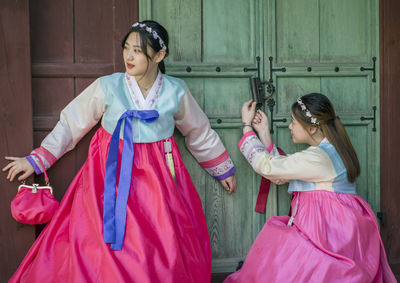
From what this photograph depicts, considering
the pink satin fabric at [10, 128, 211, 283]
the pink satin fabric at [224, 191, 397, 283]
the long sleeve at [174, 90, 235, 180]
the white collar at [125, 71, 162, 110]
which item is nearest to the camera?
the pink satin fabric at [10, 128, 211, 283]

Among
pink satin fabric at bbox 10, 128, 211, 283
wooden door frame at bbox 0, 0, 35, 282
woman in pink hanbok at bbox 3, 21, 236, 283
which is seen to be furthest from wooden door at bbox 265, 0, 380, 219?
wooden door frame at bbox 0, 0, 35, 282

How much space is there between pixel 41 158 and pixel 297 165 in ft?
4.19

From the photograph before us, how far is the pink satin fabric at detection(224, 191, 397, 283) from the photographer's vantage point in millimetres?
2061

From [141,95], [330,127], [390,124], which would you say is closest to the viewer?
[141,95]

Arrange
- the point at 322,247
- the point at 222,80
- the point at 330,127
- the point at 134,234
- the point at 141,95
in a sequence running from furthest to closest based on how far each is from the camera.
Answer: the point at 222,80, the point at 330,127, the point at 141,95, the point at 322,247, the point at 134,234

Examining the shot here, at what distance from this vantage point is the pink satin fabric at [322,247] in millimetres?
2061

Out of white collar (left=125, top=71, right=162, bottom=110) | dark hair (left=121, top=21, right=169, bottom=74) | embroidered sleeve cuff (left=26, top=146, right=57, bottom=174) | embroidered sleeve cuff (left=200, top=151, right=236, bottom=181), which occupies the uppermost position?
dark hair (left=121, top=21, right=169, bottom=74)

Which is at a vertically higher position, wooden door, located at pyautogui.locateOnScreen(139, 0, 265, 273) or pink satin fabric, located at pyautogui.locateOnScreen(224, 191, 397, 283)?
wooden door, located at pyautogui.locateOnScreen(139, 0, 265, 273)

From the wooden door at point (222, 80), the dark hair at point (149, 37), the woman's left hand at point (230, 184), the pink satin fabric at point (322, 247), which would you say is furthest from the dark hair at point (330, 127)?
the dark hair at point (149, 37)

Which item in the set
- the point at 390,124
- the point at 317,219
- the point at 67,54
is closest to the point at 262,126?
the point at 317,219

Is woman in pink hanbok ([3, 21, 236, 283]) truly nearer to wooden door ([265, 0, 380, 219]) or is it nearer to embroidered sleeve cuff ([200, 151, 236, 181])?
embroidered sleeve cuff ([200, 151, 236, 181])

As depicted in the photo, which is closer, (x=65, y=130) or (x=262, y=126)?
(x=65, y=130)

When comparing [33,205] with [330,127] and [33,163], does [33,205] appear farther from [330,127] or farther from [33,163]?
[330,127]

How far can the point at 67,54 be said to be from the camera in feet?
7.96
